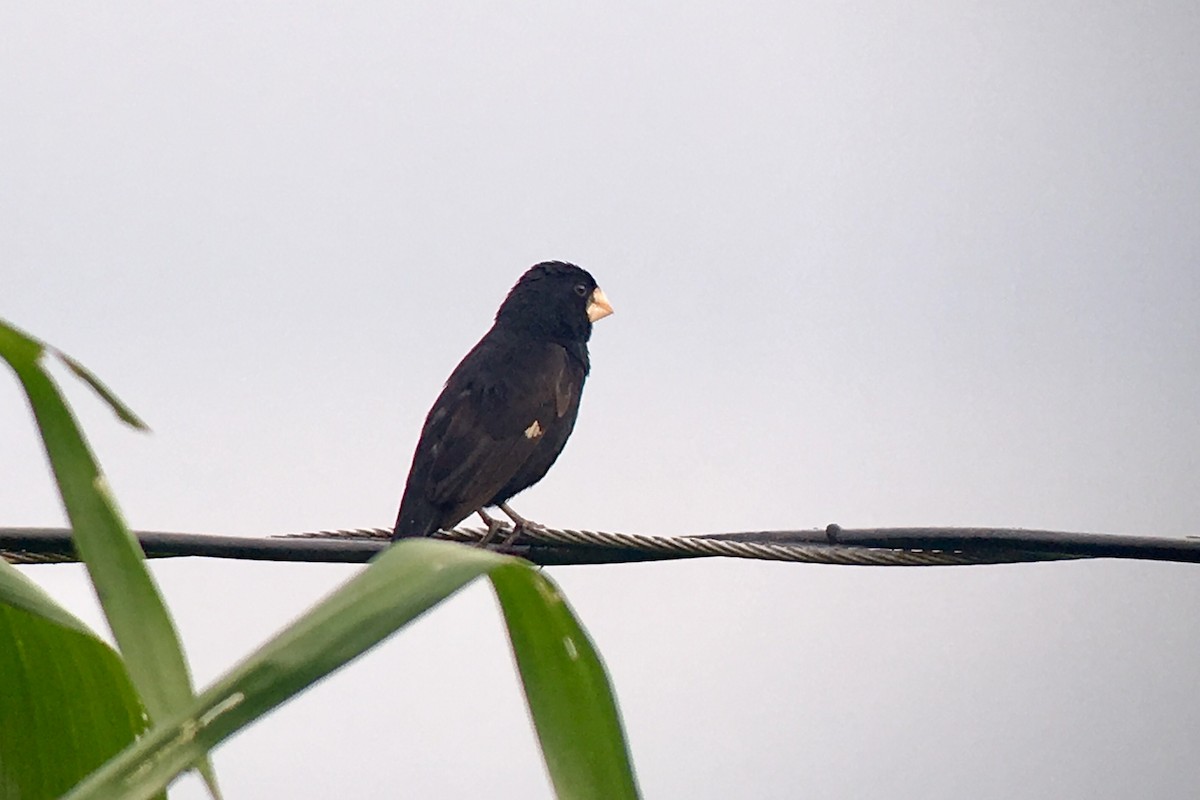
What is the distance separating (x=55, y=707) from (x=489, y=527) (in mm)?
4820

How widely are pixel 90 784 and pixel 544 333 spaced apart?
595 cm

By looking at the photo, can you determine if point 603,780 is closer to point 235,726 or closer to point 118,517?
point 235,726

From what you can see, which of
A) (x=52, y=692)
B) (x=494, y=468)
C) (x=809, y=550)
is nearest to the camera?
(x=52, y=692)

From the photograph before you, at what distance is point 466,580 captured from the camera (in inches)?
22.5

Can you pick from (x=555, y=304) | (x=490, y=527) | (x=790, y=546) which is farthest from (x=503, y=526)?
(x=790, y=546)

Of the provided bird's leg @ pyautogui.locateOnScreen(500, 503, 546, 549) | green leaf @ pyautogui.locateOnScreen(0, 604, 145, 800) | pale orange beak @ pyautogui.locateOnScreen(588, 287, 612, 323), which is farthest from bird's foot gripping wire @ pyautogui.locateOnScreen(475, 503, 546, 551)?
green leaf @ pyautogui.locateOnScreen(0, 604, 145, 800)

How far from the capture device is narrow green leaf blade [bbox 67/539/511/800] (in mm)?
517

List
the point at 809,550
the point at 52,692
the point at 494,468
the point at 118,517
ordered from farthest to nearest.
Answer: the point at 494,468 → the point at 809,550 → the point at 52,692 → the point at 118,517

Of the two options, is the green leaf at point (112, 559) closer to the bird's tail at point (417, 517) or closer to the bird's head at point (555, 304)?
the bird's tail at point (417, 517)

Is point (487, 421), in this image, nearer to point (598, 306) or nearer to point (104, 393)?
point (598, 306)

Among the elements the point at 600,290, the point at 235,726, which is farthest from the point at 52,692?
the point at 600,290

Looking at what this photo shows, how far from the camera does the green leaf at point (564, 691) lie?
54 centimetres

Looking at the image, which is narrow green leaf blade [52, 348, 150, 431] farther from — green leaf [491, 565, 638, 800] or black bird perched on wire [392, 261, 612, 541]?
black bird perched on wire [392, 261, 612, 541]

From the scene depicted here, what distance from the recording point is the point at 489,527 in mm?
5598
